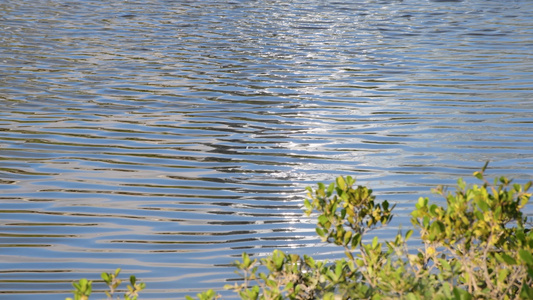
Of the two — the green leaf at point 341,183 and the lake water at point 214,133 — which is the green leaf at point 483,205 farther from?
the lake water at point 214,133

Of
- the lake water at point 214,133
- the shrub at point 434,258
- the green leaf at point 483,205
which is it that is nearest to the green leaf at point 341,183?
the shrub at point 434,258

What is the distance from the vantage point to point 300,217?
520 centimetres

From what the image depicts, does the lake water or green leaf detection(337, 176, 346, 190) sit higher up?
green leaf detection(337, 176, 346, 190)

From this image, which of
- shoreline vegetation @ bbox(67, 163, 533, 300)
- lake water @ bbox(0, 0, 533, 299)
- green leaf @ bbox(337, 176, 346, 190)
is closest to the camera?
shoreline vegetation @ bbox(67, 163, 533, 300)

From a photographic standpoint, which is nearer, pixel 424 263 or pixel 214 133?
pixel 424 263

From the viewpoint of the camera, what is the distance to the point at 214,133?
7.40 meters

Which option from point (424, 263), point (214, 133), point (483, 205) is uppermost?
point (483, 205)

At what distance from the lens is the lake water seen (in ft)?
15.6

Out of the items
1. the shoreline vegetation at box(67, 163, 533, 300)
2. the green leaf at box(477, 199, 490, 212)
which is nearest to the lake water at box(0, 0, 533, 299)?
the shoreline vegetation at box(67, 163, 533, 300)

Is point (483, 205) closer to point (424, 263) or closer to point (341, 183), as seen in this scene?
point (424, 263)

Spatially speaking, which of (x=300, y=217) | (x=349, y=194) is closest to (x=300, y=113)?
(x=300, y=217)

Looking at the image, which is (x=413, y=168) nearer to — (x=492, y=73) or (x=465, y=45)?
(x=492, y=73)

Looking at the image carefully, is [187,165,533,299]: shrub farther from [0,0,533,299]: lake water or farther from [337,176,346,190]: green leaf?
[0,0,533,299]: lake water

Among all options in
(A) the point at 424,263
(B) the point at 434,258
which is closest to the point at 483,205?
(B) the point at 434,258
